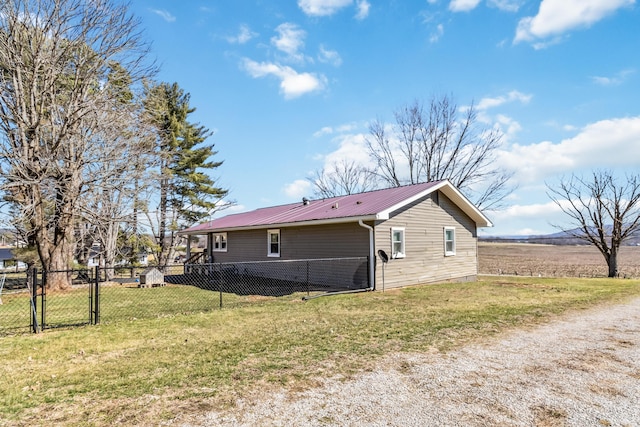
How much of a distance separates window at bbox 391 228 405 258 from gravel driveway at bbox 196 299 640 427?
7.52 meters

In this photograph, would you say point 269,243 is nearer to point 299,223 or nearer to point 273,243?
point 273,243

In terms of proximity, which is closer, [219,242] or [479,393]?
[479,393]

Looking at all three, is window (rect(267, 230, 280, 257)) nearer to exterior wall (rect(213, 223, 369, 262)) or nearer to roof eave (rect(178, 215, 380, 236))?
exterior wall (rect(213, 223, 369, 262))

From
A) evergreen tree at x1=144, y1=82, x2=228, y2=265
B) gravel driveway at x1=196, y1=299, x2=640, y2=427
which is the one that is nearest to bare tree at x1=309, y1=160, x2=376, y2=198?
evergreen tree at x1=144, y1=82, x2=228, y2=265

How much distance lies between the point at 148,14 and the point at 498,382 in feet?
53.3

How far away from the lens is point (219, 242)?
67.2 ft

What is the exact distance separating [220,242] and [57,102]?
990 centimetres

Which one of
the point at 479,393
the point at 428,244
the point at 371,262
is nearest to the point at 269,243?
the point at 371,262

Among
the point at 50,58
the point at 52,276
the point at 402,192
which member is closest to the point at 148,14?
the point at 50,58

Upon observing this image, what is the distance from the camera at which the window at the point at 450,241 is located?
15.6 m

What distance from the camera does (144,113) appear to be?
1720 cm

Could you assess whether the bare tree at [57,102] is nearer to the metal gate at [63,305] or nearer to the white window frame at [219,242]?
the metal gate at [63,305]

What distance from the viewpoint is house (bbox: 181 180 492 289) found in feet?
41.2

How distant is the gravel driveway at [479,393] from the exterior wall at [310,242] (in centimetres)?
746
